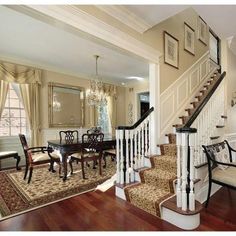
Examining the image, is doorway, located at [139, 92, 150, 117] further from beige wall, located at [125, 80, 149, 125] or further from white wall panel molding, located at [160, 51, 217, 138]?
white wall panel molding, located at [160, 51, 217, 138]

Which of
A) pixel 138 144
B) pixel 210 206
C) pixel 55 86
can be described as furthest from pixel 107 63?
pixel 210 206

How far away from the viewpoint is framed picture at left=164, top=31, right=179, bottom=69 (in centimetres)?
359

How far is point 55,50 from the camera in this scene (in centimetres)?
427

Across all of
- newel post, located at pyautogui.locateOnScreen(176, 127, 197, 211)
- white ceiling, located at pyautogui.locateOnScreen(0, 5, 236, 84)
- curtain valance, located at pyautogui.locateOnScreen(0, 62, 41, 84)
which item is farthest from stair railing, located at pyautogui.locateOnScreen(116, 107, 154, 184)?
curtain valance, located at pyautogui.locateOnScreen(0, 62, 41, 84)

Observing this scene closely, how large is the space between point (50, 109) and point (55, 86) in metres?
0.73

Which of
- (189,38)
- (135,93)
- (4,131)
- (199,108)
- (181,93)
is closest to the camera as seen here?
(199,108)

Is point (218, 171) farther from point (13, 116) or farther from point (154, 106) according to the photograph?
point (13, 116)

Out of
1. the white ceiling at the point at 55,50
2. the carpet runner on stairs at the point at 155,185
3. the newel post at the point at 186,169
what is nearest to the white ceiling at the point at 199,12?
the white ceiling at the point at 55,50

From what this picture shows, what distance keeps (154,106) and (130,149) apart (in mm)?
935

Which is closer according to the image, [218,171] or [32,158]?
[218,171]

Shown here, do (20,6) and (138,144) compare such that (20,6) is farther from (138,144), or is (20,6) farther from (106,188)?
(106,188)

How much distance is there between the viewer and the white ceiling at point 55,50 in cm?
319

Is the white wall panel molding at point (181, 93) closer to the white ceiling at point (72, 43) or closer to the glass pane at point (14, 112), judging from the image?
the white ceiling at point (72, 43)

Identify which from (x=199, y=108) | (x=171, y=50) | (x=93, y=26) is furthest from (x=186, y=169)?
(x=171, y=50)
